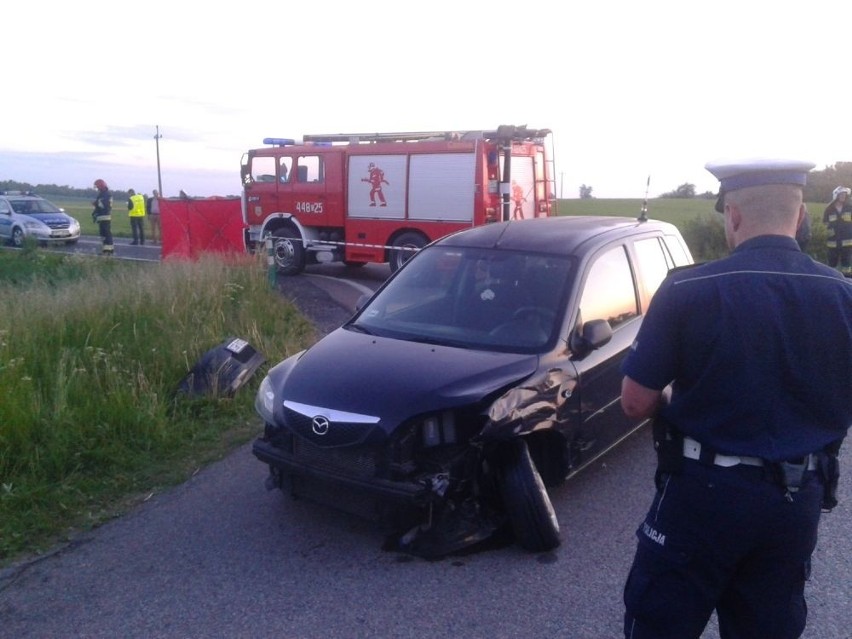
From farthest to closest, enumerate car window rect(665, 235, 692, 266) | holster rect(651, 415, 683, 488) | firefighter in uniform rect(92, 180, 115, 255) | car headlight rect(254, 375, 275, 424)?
1. firefighter in uniform rect(92, 180, 115, 255)
2. car window rect(665, 235, 692, 266)
3. car headlight rect(254, 375, 275, 424)
4. holster rect(651, 415, 683, 488)

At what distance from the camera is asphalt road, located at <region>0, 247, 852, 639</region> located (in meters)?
3.98

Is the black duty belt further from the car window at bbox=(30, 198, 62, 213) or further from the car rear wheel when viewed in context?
the car window at bbox=(30, 198, 62, 213)

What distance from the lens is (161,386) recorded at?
7.27 m

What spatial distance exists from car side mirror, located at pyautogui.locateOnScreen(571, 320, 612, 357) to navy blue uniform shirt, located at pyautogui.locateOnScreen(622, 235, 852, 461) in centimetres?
259

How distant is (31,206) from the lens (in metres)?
29.0

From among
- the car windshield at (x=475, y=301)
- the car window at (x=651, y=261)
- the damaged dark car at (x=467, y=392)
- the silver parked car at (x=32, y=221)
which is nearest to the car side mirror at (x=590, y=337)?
the damaged dark car at (x=467, y=392)

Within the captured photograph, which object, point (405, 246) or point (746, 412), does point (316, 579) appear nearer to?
point (746, 412)

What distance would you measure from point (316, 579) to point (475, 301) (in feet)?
7.04

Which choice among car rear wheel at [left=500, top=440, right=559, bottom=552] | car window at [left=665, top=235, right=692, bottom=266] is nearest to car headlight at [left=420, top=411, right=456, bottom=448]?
car rear wheel at [left=500, top=440, right=559, bottom=552]

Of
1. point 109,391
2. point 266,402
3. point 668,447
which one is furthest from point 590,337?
point 109,391

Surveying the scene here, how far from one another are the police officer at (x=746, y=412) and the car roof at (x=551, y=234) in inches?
127

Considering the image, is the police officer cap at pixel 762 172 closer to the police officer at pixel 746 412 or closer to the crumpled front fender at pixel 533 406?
the police officer at pixel 746 412

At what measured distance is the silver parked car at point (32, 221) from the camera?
27.6 meters

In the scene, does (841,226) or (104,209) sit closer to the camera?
(841,226)
